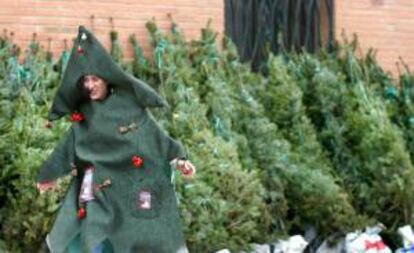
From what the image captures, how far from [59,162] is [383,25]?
18.7 ft

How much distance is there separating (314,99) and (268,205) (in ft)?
5.66

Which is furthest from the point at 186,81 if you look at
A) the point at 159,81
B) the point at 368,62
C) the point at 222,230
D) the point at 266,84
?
the point at 368,62

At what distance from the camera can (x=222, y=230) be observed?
727 centimetres

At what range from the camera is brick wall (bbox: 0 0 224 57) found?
8727 millimetres

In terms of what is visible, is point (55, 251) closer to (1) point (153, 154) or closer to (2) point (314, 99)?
(1) point (153, 154)

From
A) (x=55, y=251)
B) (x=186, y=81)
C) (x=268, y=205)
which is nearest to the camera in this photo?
(x=55, y=251)

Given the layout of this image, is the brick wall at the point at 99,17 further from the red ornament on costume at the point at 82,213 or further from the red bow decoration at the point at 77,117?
the red ornament on costume at the point at 82,213

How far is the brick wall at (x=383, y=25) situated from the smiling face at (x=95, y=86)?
5.07 metres

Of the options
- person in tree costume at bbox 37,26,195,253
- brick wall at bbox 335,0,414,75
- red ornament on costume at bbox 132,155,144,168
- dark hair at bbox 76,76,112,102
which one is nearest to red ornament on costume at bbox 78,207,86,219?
person in tree costume at bbox 37,26,195,253

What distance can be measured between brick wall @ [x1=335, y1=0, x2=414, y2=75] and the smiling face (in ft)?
16.6

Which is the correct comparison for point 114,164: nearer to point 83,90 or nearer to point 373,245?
point 83,90

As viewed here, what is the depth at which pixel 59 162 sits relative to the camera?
5.99 meters

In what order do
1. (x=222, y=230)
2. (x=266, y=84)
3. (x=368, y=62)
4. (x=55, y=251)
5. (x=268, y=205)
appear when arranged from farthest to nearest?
(x=368, y=62)
(x=266, y=84)
(x=268, y=205)
(x=222, y=230)
(x=55, y=251)

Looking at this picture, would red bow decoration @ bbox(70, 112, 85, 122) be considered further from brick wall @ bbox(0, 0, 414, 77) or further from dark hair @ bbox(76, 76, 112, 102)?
brick wall @ bbox(0, 0, 414, 77)
